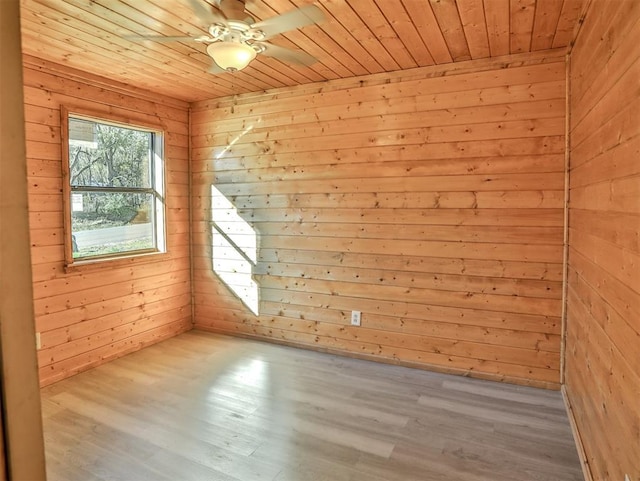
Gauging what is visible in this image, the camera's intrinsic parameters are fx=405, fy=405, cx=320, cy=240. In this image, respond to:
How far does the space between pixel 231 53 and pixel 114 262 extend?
2.27m

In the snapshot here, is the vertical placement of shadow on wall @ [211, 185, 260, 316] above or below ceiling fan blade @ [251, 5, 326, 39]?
below

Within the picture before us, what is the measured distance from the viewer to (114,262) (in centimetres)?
352

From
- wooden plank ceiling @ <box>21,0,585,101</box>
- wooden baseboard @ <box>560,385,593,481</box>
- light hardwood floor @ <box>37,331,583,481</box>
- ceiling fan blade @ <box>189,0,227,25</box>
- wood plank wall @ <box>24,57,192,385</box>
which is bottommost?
light hardwood floor @ <box>37,331,583,481</box>

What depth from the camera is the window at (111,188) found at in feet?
10.6

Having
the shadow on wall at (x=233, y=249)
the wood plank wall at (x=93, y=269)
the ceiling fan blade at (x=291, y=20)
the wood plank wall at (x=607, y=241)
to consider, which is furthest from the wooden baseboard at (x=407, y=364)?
the ceiling fan blade at (x=291, y=20)

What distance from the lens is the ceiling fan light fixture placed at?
6.81 ft

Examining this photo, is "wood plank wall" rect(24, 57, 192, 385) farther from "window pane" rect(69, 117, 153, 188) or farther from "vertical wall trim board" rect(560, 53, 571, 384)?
"vertical wall trim board" rect(560, 53, 571, 384)

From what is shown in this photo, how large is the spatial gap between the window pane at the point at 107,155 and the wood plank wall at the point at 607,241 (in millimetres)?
3533

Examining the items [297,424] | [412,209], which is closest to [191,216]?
[412,209]

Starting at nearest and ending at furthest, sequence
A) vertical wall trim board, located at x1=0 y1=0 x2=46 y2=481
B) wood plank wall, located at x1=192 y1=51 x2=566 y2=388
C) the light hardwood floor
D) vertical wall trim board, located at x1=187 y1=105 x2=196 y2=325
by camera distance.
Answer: vertical wall trim board, located at x1=0 y1=0 x2=46 y2=481 → the light hardwood floor → wood plank wall, located at x1=192 y1=51 x2=566 y2=388 → vertical wall trim board, located at x1=187 y1=105 x2=196 y2=325

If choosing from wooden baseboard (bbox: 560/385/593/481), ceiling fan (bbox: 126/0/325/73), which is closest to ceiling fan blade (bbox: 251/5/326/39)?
ceiling fan (bbox: 126/0/325/73)

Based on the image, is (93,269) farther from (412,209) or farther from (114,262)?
(412,209)

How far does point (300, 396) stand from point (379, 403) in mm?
554

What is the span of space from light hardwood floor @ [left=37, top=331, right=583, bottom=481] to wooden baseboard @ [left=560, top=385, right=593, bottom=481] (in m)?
0.04
